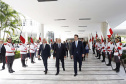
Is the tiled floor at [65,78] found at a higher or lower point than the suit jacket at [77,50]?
lower

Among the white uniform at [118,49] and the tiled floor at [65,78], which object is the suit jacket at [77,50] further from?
the white uniform at [118,49]

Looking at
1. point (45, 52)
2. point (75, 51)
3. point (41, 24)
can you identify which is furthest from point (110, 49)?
point (41, 24)

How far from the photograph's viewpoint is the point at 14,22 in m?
14.4

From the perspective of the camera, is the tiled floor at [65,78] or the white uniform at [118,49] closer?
the tiled floor at [65,78]

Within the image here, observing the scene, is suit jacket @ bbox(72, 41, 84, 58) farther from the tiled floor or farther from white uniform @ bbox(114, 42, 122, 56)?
Result: white uniform @ bbox(114, 42, 122, 56)

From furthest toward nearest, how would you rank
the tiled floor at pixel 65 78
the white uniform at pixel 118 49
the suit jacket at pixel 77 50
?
the white uniform at pixel 118 49, the suit jacket at pixel 77 50, the tiled floor at pixel 65 78

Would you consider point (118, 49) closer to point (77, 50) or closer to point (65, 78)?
point (77, 50)

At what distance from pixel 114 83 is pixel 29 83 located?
3200mm

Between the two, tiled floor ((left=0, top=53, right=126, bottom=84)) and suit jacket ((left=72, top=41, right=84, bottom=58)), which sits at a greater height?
suit jacket ((left=72, top=41, right=84, bottom=58))

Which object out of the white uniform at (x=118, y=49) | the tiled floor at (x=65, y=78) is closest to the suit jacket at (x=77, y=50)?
the tiled floor at (x=65, y=78)

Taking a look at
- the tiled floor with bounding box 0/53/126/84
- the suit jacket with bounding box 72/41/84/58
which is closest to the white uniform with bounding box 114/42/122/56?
the tiled floor with bounding box 0/53/126/84

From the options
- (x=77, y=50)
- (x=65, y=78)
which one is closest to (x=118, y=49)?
(x=77, y=50)

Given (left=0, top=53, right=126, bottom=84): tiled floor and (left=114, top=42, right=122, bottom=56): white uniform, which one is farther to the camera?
(left=114, top=42, right=122, bottom=56): white uniform

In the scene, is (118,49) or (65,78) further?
(118,49)
